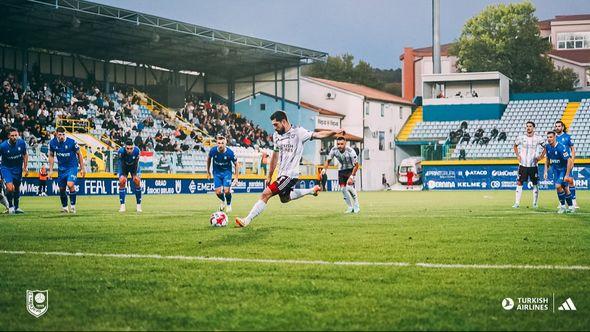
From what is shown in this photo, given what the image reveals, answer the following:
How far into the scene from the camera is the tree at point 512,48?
78.0m

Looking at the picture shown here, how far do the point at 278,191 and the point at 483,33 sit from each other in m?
71.2

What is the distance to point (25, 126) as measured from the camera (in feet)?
127

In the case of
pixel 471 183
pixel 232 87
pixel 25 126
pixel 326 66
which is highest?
pixel 326 66

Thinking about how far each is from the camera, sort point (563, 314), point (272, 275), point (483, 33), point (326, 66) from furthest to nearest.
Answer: point (326, 66) → point (483, 33) → point (272, 275) → point (563, 314)

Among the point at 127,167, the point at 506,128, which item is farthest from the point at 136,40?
the point at 506,128

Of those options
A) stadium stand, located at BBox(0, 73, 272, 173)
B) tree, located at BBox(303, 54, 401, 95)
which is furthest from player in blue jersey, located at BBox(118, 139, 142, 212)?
tree, located at BBox(303, 54, 401, 95)

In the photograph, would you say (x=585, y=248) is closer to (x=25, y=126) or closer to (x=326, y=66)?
(x=25, y=126)

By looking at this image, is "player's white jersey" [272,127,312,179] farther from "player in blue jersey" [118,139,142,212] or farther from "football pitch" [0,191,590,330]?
"player in blue jersey" [118,139,142,212]

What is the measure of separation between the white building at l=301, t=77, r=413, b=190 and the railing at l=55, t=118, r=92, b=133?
27727mm

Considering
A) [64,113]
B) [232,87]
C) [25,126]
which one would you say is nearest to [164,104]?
[232,87]

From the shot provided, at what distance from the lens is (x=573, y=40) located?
95.2m

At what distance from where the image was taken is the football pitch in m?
5.47

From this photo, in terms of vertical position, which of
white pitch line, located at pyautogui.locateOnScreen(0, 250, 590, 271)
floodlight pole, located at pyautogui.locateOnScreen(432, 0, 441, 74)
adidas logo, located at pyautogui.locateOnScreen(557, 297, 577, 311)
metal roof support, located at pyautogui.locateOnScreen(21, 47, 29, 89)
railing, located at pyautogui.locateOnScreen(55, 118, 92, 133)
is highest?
floodlight pole, located at pyautogui.locateOnScreen(432, 0, 441, 74)

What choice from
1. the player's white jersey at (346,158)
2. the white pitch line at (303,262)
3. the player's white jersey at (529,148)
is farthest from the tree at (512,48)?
the white pitch line at (303,262)
